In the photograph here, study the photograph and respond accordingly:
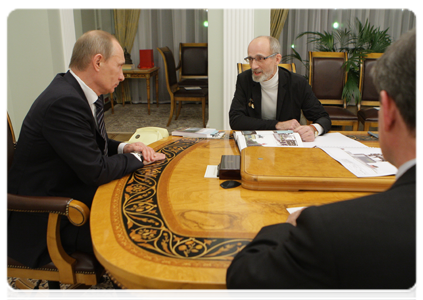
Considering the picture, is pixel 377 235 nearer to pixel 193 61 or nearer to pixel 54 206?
pixel 54 206

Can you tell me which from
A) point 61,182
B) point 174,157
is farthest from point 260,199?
point 61,182

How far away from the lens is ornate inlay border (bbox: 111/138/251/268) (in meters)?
0.85

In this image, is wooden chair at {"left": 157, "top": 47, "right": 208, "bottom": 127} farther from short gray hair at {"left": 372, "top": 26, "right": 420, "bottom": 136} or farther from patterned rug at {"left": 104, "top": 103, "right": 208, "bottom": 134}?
short gray hair at {"left": 372, "top": 26, "right": 420, "bottom": 136}

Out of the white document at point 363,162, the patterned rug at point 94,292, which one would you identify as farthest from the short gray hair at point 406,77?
the patterned rug at point 94,292

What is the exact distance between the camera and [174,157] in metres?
1.66

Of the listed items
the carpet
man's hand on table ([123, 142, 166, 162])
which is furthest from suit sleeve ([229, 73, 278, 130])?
the carpet

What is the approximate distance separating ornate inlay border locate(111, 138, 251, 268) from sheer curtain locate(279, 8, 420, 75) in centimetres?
618

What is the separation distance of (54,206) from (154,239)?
44 centimetres

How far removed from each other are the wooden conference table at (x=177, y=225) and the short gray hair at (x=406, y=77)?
0.50 meters

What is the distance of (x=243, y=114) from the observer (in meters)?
2.52

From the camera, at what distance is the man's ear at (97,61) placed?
5.09 feet

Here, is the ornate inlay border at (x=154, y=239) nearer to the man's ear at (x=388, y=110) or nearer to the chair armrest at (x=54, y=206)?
the chair armrest at (x=54, y=206)

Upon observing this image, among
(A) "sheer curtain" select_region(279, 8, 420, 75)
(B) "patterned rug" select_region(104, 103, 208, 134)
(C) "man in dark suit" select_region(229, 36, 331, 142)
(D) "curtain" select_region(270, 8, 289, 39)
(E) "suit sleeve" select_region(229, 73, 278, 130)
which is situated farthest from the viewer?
(A) "sheer curtain" select_region(279, 8, 420, 75)

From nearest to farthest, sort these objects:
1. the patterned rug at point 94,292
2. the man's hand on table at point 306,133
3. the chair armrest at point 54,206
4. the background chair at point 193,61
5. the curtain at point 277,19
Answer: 1. the chair armrest at point 54,206
2. the patterned rug at point 94,292
3. the man's hand on table at point 306,133
4. the background chair at point 193,61
5. the curtain at point 277,19
